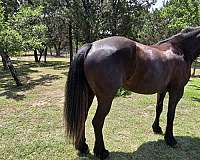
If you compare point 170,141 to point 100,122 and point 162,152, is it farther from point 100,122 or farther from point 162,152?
point 100,122

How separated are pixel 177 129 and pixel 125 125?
1.10 m

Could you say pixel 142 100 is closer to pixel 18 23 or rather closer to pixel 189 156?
pixel 189 156

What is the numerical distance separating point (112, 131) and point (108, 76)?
6.92 feet

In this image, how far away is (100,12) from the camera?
2278 cm

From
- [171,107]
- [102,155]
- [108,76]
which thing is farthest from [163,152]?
[108,76]

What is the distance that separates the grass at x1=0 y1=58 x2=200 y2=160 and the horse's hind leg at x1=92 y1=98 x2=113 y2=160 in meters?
0.17

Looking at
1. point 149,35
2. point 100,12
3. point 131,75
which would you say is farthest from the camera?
point 149,35

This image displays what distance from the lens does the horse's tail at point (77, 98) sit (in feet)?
13.7

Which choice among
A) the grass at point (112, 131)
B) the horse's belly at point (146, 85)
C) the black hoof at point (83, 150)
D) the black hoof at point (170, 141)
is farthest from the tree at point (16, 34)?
the black hoof at point (170, 141)

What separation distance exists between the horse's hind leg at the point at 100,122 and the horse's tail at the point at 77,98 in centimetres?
20

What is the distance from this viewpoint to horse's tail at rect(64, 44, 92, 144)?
Result: 4176mm

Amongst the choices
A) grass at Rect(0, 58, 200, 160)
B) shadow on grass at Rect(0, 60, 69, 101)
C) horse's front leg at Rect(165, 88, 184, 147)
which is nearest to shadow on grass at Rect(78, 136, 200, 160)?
grass at Rect(0, 58, 200, 160)

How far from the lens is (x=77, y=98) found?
4.18 m

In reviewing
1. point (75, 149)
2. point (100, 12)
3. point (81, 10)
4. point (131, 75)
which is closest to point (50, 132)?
point (75, 149)
